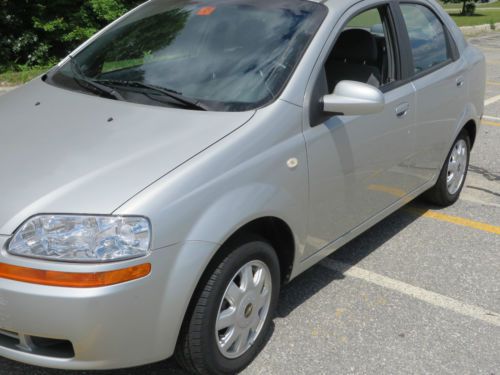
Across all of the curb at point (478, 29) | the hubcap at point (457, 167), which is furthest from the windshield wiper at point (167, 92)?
the curb at point (478, 29)

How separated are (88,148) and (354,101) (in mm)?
1275

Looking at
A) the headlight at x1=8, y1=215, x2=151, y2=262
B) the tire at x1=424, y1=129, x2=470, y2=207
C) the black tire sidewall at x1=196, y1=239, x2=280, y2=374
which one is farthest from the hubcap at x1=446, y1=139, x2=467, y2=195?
the headlight at x1=8, y1=215, x2=151, y2=262

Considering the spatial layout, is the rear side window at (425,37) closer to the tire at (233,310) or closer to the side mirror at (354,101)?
the side mirror at (354,101)

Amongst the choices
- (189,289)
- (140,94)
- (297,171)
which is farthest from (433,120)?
(189,289)

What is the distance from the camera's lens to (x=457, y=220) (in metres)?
4.86

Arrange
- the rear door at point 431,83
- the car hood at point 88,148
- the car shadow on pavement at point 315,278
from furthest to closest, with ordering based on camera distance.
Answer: the rear door at point 431,83
the car shadow on pavement at point 315,278
the car hood at point 88,148

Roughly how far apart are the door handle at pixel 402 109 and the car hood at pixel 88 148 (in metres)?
1.27

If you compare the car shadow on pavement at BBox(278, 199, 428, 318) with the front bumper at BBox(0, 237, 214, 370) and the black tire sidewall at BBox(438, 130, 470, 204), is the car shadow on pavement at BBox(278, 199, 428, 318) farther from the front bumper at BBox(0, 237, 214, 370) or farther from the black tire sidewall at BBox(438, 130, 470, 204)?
the front bumper at BBox(0, 237, 214, 370)

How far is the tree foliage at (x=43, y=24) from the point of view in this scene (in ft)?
36.8

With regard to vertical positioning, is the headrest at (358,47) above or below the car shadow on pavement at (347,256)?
above

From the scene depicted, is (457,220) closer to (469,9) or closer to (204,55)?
(204,55)


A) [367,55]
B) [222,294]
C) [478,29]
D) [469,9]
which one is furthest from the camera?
[469,9]

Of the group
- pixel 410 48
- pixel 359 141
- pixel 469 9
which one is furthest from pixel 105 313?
pixel 469 9

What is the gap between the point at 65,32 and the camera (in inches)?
456
